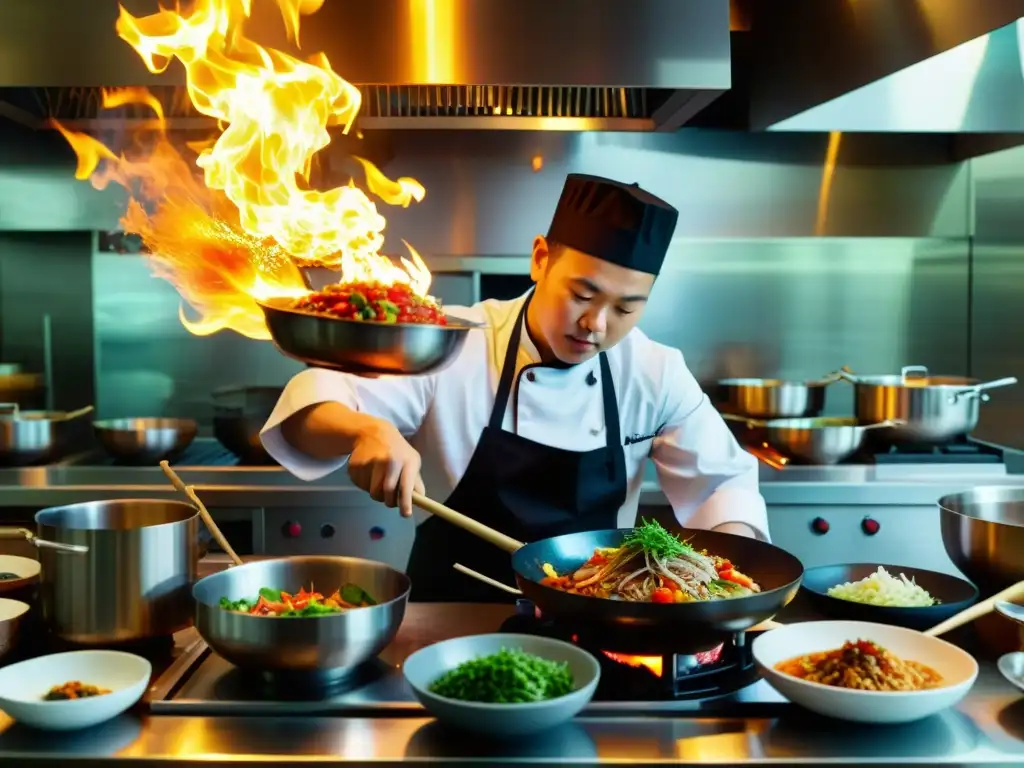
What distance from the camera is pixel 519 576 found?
1.73 meters

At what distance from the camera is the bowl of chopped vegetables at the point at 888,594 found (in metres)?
1.84

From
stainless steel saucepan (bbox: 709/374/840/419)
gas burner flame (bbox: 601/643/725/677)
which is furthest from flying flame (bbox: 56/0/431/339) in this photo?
stainless steel saucepan (bbox: 709/374/840/419)

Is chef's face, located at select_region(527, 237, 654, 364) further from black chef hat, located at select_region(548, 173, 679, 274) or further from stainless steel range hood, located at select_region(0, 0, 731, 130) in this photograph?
stainless steel range hood, located at select_region(0, 0, 731, 130)

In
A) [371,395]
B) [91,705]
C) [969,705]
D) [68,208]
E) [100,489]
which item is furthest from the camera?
[68,208]

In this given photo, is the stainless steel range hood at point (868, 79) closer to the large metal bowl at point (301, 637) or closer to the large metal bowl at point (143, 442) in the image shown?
the large metal bowl at point (301, 637)

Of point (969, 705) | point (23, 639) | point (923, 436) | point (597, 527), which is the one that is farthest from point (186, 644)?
point (923, 436)

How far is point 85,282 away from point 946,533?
366cm

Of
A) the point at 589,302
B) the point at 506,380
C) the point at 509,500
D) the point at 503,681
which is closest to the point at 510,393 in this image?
the point at 506,380

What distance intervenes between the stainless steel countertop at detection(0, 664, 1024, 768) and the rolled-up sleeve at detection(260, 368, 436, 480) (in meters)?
0.94

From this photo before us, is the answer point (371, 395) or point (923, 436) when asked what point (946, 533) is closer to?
point (371, 395)

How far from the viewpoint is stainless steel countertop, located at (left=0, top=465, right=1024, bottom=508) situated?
3.53 m

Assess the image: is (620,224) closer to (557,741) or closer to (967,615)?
(967,615)

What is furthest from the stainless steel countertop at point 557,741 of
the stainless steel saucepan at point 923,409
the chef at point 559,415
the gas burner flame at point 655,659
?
the stainless steel saucepan at point 923,409

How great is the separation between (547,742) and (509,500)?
1111 millimetres
